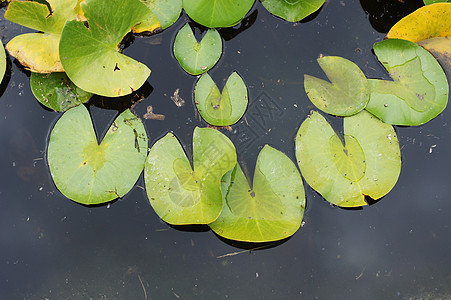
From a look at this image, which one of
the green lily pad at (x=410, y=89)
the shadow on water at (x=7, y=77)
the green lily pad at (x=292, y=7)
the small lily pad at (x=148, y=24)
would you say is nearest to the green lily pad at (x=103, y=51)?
the small lily pad at (x=148, y=24)

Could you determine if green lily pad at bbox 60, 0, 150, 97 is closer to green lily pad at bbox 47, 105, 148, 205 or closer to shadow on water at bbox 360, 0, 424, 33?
green lily pad at bbox 47, 105, 148, 205

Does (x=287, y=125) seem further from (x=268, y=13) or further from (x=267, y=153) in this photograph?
(x=268, y=13)

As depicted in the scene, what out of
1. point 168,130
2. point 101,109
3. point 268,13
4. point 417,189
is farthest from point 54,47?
point 417,189

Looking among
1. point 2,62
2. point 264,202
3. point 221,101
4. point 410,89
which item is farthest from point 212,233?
point 2,62

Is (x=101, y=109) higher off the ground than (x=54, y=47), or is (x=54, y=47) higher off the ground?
(x=54, y=47)

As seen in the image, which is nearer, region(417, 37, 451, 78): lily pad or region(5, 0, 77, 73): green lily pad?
region(5, 0, 77, 73): green lily pad

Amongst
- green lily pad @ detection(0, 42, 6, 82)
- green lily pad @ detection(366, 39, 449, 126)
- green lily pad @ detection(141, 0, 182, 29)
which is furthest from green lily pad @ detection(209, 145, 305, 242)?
green lily pad @ detection(0, 42, 6, 82)
